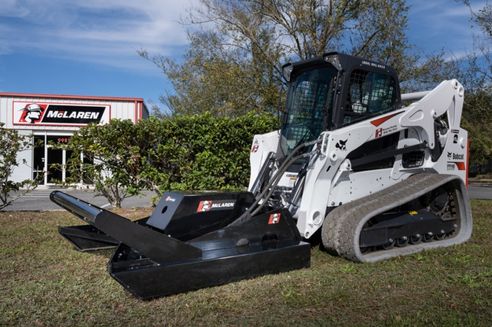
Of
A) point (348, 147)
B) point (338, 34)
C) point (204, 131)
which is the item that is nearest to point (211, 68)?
point (338, 34)

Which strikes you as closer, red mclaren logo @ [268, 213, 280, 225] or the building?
red mclaren logo @ [268, 213, 280, 225]

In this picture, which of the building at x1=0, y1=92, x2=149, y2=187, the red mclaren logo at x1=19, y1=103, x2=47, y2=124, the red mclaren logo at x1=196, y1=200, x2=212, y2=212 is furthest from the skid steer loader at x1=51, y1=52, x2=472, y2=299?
the red mclaren logo at x1=19, y1=103, x2=47, y2=124

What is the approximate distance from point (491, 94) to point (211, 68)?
48.1 feet

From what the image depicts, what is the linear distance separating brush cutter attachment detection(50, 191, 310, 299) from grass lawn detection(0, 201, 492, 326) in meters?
0.14

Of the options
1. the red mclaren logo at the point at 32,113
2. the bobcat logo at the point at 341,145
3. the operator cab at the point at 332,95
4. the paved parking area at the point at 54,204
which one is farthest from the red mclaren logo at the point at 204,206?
the red mclaren logo at the point at 32,113

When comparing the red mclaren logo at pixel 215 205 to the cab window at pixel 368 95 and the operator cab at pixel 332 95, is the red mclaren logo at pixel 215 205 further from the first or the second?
the cab window at pixel 368 95

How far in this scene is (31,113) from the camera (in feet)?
75.5

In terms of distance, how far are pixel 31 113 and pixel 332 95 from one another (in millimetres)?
20547

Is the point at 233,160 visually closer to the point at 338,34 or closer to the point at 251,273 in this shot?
the point at 251,273

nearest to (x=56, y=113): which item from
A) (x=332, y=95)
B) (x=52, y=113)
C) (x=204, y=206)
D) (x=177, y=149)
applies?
(x=52, y=113)

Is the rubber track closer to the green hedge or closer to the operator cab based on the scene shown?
the operator cab

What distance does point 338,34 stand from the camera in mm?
15094

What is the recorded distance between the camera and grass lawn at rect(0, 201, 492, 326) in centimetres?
372

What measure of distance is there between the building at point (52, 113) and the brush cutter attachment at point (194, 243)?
1872 cm
